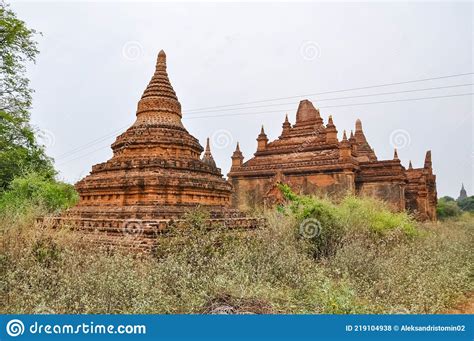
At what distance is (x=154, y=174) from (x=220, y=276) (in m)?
4.09

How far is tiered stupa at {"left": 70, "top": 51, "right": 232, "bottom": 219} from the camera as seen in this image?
354 inches

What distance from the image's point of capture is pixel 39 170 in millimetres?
18344

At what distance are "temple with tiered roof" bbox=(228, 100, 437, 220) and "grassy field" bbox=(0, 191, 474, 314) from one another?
334 inches

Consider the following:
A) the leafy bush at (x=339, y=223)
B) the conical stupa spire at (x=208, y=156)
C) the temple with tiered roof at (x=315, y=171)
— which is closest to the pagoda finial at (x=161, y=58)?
the leafy bush at (x=339, y=223)

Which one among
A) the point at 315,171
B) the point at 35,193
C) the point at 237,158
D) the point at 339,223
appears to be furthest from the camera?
the point at 237,158

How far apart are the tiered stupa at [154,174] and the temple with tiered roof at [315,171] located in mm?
8505

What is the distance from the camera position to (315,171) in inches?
722

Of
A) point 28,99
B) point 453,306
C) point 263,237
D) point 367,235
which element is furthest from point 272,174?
point 453,306

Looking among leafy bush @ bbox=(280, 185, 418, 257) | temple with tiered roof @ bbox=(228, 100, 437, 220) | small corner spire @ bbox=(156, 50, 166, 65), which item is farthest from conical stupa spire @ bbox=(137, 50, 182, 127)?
temple with tiered roof @ bbox=(228, 100, 437, 220)

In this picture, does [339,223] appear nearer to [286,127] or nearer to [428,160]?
[286,127]

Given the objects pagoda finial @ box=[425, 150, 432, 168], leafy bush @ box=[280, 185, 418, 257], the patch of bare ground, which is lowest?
the patch of bare ground

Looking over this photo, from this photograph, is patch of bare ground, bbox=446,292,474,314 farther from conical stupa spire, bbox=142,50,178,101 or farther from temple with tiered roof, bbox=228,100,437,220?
temple with tiered roof, bbox=228,100,437,220

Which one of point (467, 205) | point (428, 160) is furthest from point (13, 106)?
point (467, 205)

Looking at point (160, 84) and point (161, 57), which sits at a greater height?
point (161, 57)
